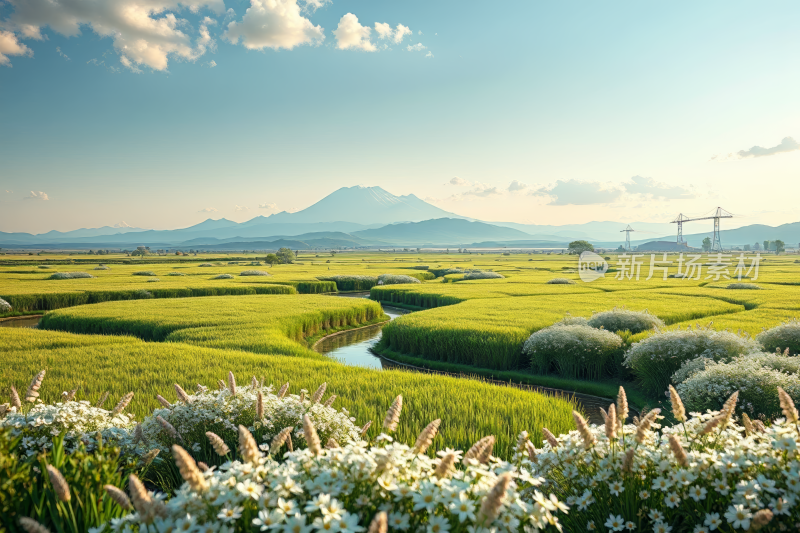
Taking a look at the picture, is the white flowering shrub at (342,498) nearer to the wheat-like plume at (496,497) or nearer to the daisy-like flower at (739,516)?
the wheat-like plume at (496,497)

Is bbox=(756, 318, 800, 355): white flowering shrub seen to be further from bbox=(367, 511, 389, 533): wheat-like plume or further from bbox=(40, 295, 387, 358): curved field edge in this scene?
bbox=(367, 511, 389, 533): wheat-like plume

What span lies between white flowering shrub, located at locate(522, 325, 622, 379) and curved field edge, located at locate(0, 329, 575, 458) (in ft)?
17.1

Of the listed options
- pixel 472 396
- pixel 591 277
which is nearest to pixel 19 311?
pixel 472 396

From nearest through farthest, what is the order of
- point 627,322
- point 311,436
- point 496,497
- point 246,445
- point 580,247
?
point 496,497 → point 246,445 → point 311,436 → point 627,322 → point 580,247

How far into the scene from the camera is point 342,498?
11.6 feet

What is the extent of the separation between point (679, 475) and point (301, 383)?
30.7 ft

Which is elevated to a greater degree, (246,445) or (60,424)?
(246,445)

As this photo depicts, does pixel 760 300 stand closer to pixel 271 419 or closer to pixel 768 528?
pixel 768 528

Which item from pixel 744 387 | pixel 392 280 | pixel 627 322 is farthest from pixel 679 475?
pixel 392 280

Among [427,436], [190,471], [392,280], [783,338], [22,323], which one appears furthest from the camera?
[392,280]

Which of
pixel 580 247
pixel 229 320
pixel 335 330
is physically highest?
pixel 580 247

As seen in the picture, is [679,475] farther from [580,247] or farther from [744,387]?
[580,247]

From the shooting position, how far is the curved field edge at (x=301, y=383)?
8.98m

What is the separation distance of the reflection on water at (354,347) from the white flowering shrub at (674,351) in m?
10.8
